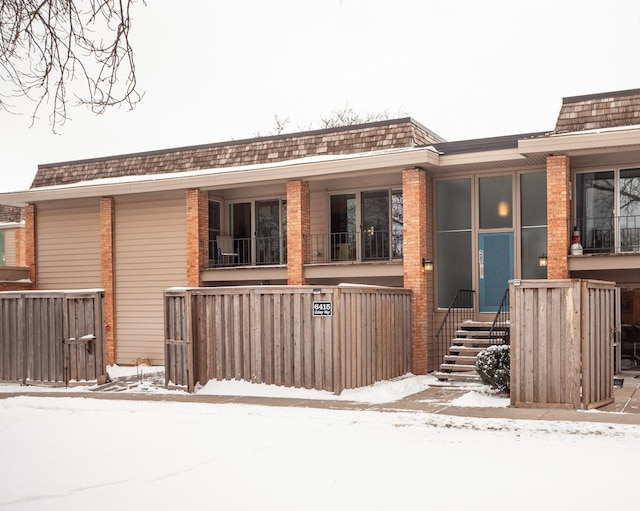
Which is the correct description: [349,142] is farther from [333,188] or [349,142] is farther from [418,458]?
[418,458]

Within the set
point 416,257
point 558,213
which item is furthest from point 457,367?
point 558,213

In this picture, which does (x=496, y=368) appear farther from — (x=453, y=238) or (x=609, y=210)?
(x=609, y=210)

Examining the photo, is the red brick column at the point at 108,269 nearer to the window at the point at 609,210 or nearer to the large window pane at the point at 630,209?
the window at the point at 609,210

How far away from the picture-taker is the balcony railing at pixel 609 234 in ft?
54.6

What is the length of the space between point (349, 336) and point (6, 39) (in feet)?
29.4

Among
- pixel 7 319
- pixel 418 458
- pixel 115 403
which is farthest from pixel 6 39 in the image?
pixel 7 319

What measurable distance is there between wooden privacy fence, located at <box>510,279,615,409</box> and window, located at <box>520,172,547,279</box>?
4.99 metres

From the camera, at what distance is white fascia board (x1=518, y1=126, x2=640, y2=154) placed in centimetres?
1508

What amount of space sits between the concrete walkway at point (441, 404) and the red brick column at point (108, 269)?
6.33m

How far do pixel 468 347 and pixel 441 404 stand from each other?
13.8 ft

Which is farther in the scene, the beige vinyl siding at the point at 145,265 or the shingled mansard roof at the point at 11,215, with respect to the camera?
the shingled mansard roof at the point at 11,215

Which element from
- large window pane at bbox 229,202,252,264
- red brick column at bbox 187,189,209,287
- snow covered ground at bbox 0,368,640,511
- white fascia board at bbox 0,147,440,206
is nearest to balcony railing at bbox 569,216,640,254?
white fascia board at bbox 0,147,440,206

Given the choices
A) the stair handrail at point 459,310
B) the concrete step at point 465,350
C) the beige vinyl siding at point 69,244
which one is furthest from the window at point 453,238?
the beige vinyl siding at point 69,244

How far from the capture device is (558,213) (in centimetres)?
1606
